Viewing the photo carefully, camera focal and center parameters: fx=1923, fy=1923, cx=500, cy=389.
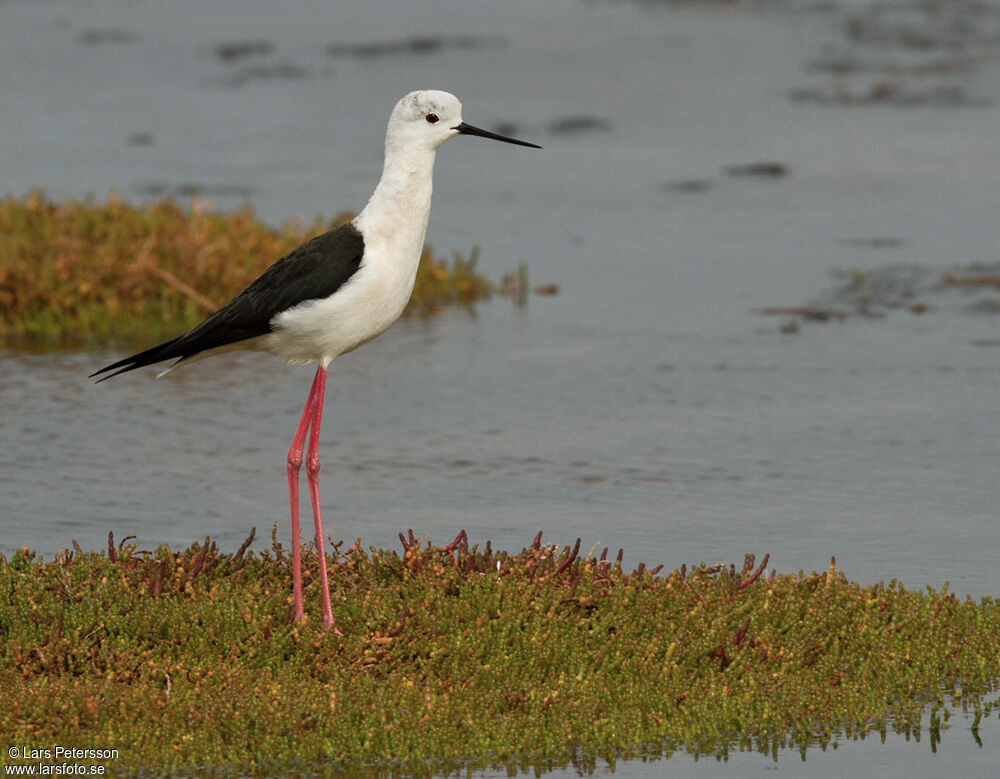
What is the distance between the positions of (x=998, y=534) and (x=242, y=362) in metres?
5.84

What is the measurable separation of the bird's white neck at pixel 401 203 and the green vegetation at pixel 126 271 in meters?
6.19

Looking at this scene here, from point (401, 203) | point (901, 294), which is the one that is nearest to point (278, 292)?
point (401, 203)

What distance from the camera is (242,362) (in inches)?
530

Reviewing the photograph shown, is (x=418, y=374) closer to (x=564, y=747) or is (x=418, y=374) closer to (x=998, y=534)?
(x=998, y=534)

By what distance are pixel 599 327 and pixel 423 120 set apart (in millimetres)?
6474

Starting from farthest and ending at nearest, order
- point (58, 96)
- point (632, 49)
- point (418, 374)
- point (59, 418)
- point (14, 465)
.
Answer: point (632, 49) < point (58, 96) < point (418, 374) < point (59, 418) < point (14, 465)

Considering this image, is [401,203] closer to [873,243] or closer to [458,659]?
[458,659]

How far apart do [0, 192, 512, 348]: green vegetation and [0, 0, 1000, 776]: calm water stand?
1.85ft

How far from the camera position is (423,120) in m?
8.05

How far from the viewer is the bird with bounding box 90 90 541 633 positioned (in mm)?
7906

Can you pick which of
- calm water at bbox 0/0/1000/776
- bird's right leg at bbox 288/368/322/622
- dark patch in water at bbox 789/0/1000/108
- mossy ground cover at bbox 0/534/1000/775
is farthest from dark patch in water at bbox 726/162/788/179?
bird's right leg at bbox 288/368/322/622

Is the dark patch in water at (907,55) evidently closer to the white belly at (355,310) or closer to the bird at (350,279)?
the bird at (350,279)

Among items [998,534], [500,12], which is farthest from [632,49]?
[998,534]

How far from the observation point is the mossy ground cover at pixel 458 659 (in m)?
6.94
